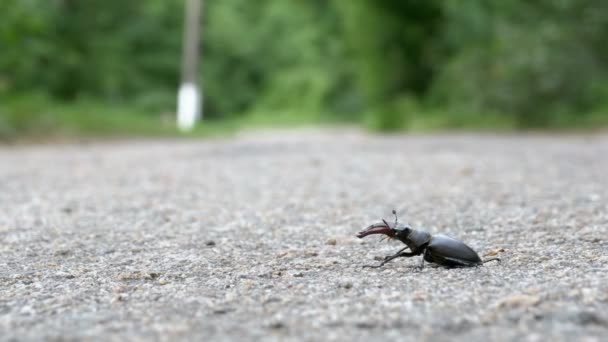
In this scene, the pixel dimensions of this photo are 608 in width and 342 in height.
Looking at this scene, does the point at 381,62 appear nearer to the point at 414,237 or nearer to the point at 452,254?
the point at 414,237

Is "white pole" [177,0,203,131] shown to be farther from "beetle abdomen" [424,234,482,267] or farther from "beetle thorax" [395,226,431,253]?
"beetle abdomen" [424,234,482,267]

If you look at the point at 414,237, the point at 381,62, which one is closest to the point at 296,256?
the point at 414,237

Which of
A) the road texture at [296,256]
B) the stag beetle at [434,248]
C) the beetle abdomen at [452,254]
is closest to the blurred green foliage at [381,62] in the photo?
the road texture at [296,256]

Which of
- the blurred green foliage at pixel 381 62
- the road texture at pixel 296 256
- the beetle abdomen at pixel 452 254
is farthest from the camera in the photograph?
the blurred green foliage at pixel 381 62

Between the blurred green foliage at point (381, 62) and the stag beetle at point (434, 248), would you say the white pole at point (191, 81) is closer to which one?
the blurred green foliage at point (381, 62)

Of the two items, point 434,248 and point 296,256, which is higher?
point 434,248

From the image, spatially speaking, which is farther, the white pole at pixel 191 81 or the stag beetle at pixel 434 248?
the white pole at pixel 191 81

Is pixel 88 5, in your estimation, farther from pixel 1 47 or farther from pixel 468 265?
pixel 468 265
